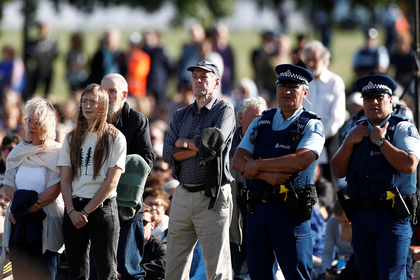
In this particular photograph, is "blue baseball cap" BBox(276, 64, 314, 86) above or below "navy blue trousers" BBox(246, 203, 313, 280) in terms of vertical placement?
above

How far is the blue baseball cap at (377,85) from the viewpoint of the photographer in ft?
16.1

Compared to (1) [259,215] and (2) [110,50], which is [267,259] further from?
(2) [110,50]

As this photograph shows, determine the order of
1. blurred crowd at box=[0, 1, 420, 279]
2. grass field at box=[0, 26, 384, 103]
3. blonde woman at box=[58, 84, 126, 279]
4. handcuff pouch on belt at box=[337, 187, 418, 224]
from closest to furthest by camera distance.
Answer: handcuff pouch on belt at box=[337, 187, 418, 224] → blonde woman at box=[58, 84, 126, 279] → blurred crowd at box=[0, 1, 420, 279] → grass field at box=[0, 26, 384, 103]

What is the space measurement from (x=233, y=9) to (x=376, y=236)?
987 centimetres

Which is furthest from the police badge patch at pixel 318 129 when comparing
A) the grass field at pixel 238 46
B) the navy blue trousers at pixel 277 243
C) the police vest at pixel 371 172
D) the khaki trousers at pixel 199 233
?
the grass field at pixel 238 46

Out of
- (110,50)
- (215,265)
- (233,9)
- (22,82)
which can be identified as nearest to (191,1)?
(233,9)

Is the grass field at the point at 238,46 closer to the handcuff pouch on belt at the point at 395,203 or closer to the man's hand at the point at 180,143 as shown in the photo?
the man's hand at the point at 180,143

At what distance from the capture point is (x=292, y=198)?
15.5 feet

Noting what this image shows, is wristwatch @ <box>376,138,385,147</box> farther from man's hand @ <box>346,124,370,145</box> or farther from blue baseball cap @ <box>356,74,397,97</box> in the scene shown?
blue baseball cap @ <box>356,74,397,97</box>

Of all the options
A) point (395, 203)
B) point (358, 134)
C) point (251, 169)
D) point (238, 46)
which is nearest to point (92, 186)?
point (251, 169)

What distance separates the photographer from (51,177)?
5340 mm

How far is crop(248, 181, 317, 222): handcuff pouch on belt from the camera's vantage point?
4.71 m

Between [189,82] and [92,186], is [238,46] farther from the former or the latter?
[92,186]

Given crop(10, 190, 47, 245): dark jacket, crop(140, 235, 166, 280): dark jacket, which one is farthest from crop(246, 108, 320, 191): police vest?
crop(10, 190, 47, 245): dark jacket
